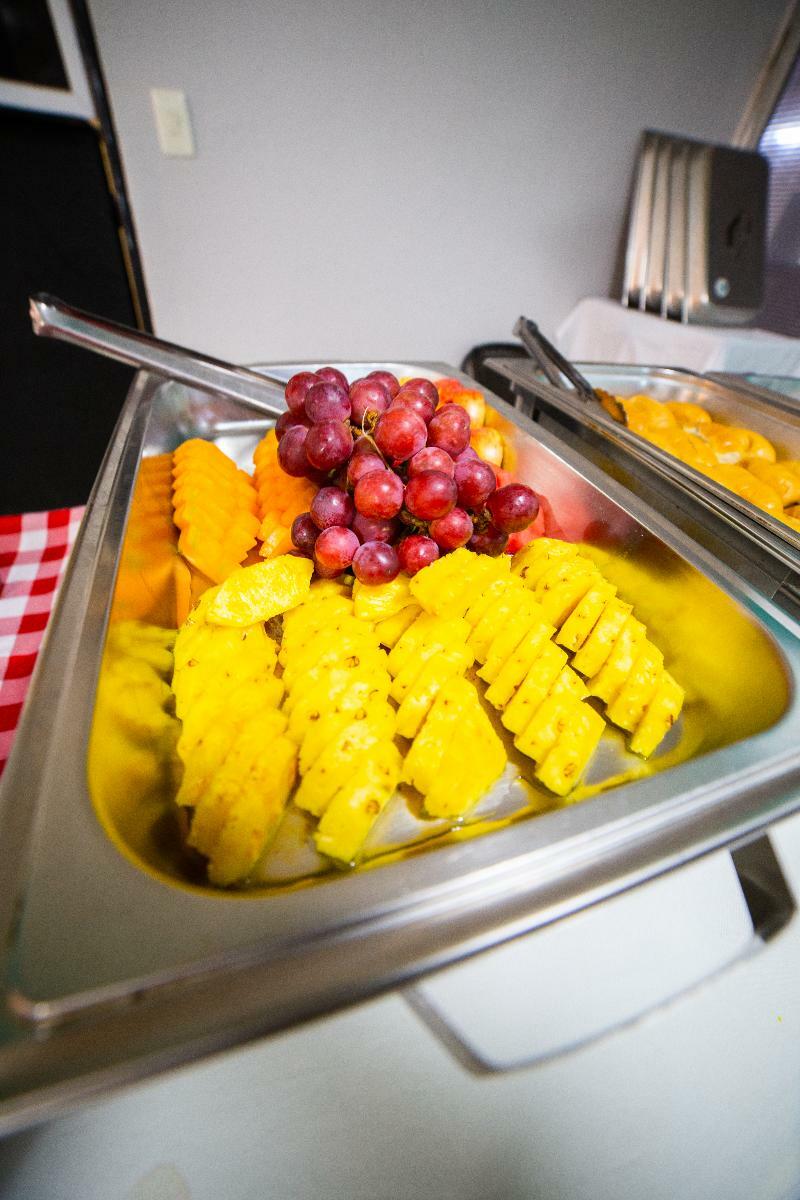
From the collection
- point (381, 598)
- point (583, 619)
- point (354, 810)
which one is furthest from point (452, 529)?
point (354, 810)

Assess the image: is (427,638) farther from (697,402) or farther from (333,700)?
(697,402)

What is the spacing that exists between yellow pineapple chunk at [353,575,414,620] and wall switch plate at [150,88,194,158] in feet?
8.19

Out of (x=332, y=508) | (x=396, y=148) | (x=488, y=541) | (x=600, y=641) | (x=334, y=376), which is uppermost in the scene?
(x=396, y=148)

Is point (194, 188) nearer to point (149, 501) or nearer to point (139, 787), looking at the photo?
point (149, 501)

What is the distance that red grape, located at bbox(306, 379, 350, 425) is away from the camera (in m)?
0.99

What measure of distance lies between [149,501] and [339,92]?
2507 millimetres

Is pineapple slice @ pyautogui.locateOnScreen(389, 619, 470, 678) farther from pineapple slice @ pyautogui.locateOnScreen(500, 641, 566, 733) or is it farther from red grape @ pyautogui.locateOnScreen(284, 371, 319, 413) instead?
red grape @ pyautogui.locateOnScreen(284, 371, 319, 413)

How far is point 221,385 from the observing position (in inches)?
48.7

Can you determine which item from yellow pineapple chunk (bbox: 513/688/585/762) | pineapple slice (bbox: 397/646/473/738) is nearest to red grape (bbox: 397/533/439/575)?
pineapple slice (bbox: 397/646/473/738)

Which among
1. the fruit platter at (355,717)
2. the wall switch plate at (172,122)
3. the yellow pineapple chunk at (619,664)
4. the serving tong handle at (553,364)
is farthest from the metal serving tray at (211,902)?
the wall switch plate at (172,122)

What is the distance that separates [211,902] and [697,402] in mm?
2436

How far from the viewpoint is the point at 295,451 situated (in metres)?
1.01

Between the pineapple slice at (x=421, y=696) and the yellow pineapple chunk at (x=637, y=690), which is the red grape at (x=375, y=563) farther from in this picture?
the yellow pineapple chunk at (x=637, y=690)

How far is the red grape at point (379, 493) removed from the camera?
2.92 feet
